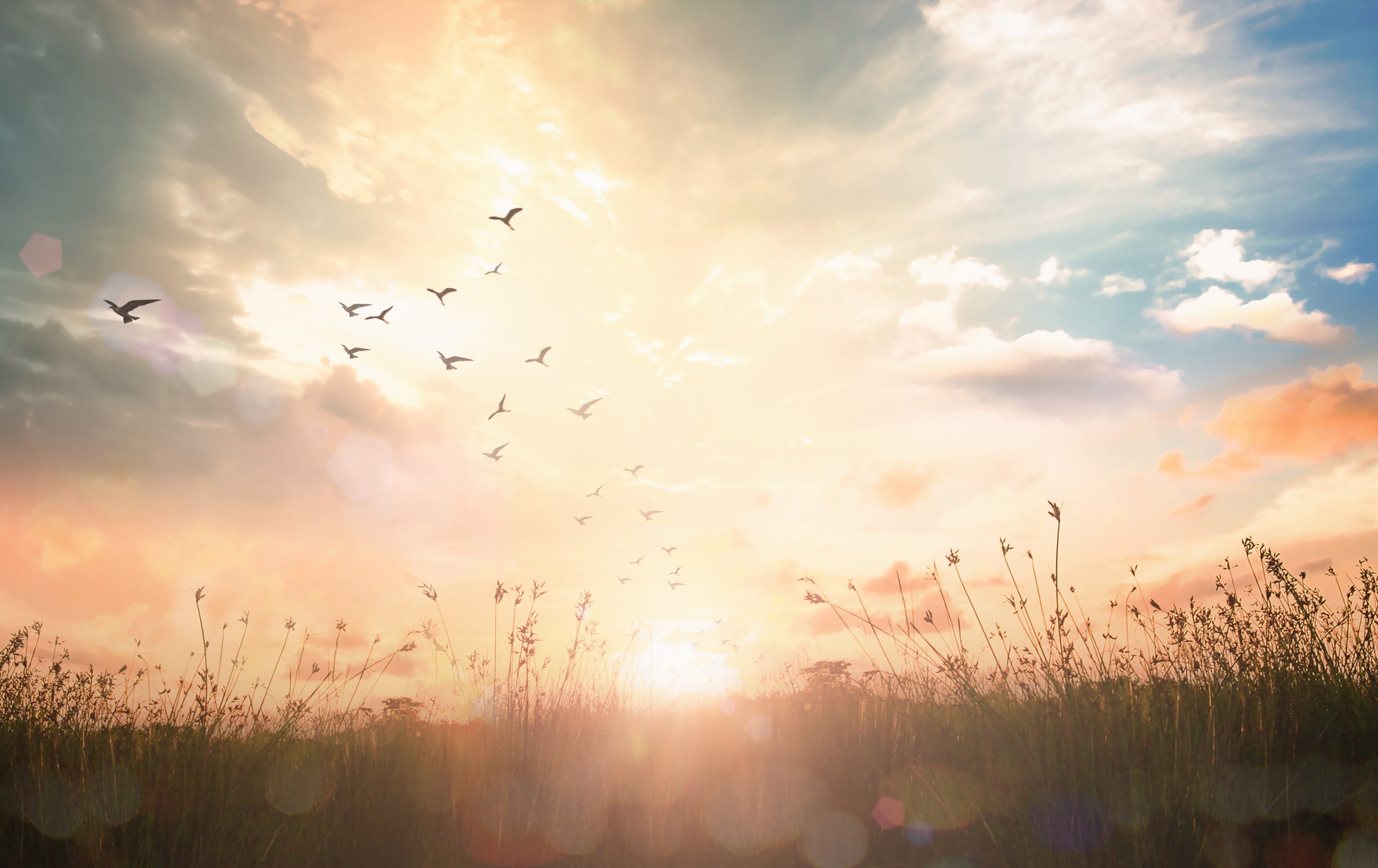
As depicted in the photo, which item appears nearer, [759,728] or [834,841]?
[834,841]

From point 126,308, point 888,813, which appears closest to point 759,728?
point 888,813

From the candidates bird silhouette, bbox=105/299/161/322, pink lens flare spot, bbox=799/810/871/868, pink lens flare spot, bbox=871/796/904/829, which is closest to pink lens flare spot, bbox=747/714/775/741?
pink lens flare spot, bbox=799/810/871/868

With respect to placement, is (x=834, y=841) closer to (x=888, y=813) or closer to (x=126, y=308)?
(x=888, y=813)

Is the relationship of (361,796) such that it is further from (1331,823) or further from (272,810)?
(1331,823)

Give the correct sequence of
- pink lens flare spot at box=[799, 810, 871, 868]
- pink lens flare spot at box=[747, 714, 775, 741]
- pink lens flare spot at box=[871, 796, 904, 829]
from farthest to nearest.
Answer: pink lens flare spot at box=[747, 714, 775, 741], pink lens flare spot at box=[871, 796, 904, 829], pink lens flare spot at box=[799, 810, 871, 868]

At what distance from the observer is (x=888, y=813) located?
5.96 m

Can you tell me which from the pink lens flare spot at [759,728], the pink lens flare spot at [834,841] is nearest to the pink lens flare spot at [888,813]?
the pink lens flare spot at [834,841]

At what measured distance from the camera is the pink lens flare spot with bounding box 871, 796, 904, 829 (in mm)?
5812

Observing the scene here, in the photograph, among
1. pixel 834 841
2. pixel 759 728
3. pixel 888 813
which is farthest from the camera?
pixel 759 728

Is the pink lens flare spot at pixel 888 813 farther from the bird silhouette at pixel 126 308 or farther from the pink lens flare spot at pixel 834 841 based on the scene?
the bird silhouette at pixel 126 308

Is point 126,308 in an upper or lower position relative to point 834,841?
upper

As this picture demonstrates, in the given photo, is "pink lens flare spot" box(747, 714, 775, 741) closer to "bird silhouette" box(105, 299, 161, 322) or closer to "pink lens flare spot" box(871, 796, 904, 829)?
"pink lens flare spot" box(871, 796, 904, 829)

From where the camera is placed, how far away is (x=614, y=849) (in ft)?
18.7

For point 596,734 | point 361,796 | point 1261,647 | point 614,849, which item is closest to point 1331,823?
point 1261,647
